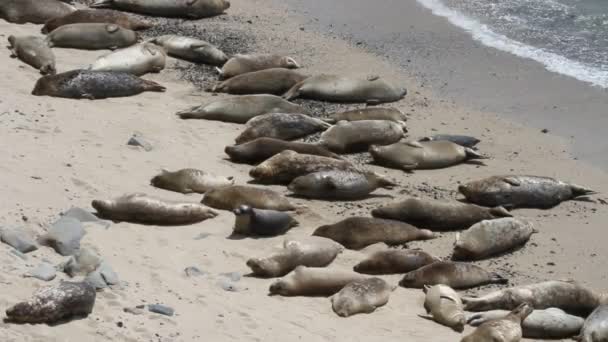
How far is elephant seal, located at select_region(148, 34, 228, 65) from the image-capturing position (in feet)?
36.4

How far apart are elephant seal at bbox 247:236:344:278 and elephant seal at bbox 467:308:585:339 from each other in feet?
3.44

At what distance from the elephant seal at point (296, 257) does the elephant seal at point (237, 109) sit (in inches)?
101

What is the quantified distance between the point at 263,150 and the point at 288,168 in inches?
18.2

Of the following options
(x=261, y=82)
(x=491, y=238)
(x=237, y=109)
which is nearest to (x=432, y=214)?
(x=491, y=238)

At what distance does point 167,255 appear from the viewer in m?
6.58

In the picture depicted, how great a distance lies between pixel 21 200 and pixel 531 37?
7.37 metres

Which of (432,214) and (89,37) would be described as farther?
(89,37)

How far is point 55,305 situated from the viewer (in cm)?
521

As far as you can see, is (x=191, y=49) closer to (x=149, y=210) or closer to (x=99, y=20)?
(x=99, y=20)

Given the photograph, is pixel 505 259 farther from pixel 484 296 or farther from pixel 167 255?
pixel 167 255

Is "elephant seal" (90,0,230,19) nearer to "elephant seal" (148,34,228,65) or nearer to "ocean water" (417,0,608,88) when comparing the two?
"elephant seal" (148,34,228,65)

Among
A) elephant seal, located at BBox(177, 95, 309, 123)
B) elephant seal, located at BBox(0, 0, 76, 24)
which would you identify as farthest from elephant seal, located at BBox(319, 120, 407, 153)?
elephant seal, located at BBox(0, 0, 76, 24)

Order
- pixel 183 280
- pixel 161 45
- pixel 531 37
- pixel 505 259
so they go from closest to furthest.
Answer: pixel 183 280, pixel 505 259, pixel 161 45, pixel 531 37

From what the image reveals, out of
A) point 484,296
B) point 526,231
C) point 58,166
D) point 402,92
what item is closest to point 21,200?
point 58,166
